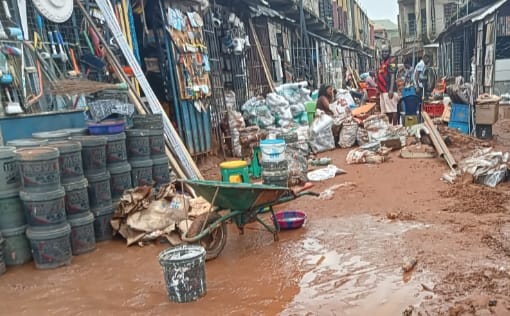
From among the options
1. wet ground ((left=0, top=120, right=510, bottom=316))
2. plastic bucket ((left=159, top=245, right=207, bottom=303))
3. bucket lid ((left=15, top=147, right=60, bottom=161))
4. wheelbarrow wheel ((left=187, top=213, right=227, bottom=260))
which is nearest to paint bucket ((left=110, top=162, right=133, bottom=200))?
wet ground ((left=0, top=120, right=510, bottom=316))

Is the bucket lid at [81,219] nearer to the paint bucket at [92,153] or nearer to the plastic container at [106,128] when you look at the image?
the paint bucket at [92,153]

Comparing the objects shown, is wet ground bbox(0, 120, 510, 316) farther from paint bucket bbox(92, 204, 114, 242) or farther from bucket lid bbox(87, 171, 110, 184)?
bucket lid bbox(87, 171, 110, 184)

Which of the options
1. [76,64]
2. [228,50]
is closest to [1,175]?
[76,64]

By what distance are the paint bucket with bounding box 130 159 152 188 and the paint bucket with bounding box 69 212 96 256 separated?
91 centimetres

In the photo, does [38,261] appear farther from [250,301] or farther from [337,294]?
[337,294]

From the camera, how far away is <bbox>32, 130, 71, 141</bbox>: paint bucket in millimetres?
5418

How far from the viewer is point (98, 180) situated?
5.38 m

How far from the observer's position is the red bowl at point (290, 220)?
561 cm

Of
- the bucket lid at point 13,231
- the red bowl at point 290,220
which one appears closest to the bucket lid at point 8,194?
the bucket lid at point 13,231

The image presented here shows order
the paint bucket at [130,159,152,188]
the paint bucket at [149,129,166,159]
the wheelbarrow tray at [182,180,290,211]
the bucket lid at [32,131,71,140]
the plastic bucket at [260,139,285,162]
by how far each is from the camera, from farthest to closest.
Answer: the plastic bucket at [260,139,285,162] < the paint bucket at [149,129,166,159] < the paint bucket at [130,159,152,188] < the bucket lid at [32,131,71,140] < the wheelbarrow tray at [182,180,290,211]

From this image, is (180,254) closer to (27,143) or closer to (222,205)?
(222,205)

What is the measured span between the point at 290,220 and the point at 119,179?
2206 mm

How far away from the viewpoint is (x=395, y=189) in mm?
Result: 7172

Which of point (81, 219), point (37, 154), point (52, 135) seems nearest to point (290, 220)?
point (81, 219)
